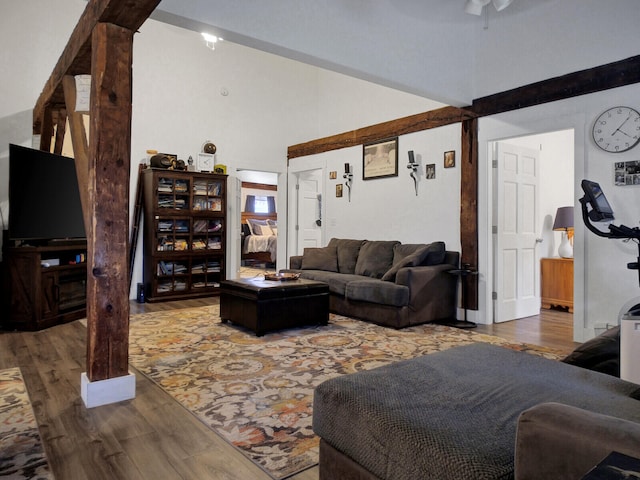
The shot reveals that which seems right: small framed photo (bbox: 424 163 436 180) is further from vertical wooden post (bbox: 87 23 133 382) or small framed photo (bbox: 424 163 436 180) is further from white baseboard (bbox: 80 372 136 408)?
white baseboard (bbox: 80 372 136 408)

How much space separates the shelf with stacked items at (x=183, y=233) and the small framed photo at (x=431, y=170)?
306cm

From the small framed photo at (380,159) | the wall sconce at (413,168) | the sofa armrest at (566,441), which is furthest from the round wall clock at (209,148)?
the sofa armrest at (566,441)

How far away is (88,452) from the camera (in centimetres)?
190

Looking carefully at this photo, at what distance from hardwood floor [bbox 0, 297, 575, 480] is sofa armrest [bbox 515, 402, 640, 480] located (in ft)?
3.61

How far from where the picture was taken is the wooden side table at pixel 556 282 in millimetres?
5293

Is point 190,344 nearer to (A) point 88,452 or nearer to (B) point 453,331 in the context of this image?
(A) point 88,452

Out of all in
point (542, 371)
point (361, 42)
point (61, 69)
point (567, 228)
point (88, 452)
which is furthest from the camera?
point (567, 228)

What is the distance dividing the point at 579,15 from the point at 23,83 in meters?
6.20

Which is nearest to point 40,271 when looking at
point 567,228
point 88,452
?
point 88,452

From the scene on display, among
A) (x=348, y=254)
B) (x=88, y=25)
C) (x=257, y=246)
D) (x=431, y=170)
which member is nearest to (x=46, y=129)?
(x=88, y=25)

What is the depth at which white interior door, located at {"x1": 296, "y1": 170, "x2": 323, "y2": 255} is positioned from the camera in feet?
25.4

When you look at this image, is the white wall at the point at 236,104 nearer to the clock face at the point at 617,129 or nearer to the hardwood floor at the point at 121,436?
the clock face at the point at 617,129

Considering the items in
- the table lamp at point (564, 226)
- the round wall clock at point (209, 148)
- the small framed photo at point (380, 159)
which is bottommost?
the table lamp at point (564, 226)

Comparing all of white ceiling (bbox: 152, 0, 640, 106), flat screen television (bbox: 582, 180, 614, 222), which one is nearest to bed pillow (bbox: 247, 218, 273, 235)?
white ceiling (bbox: 152, 0, 640, 106)
